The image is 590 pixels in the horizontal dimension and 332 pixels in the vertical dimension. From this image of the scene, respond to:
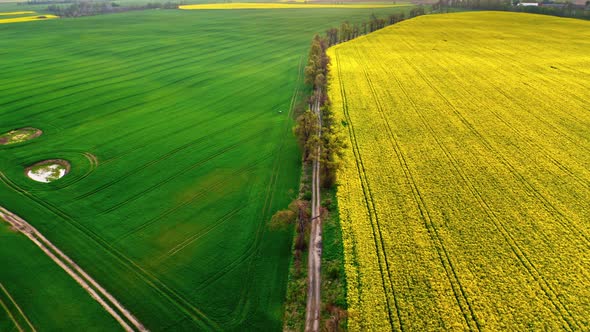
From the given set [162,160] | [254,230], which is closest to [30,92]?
[162,160]

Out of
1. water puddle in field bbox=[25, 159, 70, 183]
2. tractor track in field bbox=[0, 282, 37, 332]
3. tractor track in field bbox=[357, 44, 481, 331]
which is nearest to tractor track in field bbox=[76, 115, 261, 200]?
water puddle in field bbox=[25, 159, 70, 183]

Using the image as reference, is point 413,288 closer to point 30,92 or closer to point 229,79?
point 229,79

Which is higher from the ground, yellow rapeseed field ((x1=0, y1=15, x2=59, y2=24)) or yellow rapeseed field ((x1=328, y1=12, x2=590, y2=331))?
yellow rapeseed field ((x1=0, y1=15, x2=59, y2=24))

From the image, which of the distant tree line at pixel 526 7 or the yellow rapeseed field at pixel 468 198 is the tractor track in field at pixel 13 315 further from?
the distant tree line at pixel 526 7

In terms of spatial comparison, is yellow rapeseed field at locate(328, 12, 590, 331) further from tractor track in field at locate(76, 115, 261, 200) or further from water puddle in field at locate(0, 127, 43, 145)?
water puddle in field at locate(0, 127, 43, 145)

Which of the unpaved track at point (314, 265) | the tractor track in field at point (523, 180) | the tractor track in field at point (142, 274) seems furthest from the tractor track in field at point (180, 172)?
the tractor track in field at point (523, 180)

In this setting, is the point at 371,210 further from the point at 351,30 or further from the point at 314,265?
the point at 351,30
